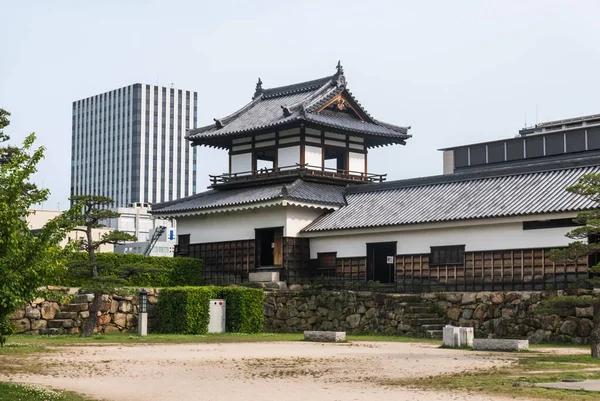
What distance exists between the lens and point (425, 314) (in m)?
38.7

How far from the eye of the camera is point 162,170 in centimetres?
18088

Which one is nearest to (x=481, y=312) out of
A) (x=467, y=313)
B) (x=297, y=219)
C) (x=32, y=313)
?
(x=467, y=313)

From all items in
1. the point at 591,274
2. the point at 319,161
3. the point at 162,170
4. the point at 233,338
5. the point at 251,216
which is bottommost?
the point at 233,338

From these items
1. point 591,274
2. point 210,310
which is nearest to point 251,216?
point 210,310

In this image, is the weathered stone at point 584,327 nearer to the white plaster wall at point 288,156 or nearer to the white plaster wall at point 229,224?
the white plaster wall at point 229,224

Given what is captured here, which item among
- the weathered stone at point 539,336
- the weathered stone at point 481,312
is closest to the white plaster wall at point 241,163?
the weathered stone at point 481,312

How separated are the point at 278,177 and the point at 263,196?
8.84ft

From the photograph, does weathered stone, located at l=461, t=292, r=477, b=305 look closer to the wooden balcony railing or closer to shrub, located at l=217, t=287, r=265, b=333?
shrub, located at l=217, t=287, r=265, b=333

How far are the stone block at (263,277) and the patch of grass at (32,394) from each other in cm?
2989

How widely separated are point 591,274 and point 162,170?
151 m

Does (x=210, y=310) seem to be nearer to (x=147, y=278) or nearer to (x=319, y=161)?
(x=147, y=278)

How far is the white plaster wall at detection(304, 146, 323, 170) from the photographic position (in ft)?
167

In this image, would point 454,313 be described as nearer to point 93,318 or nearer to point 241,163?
point 93,318

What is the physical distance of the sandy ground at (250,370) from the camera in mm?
16594
